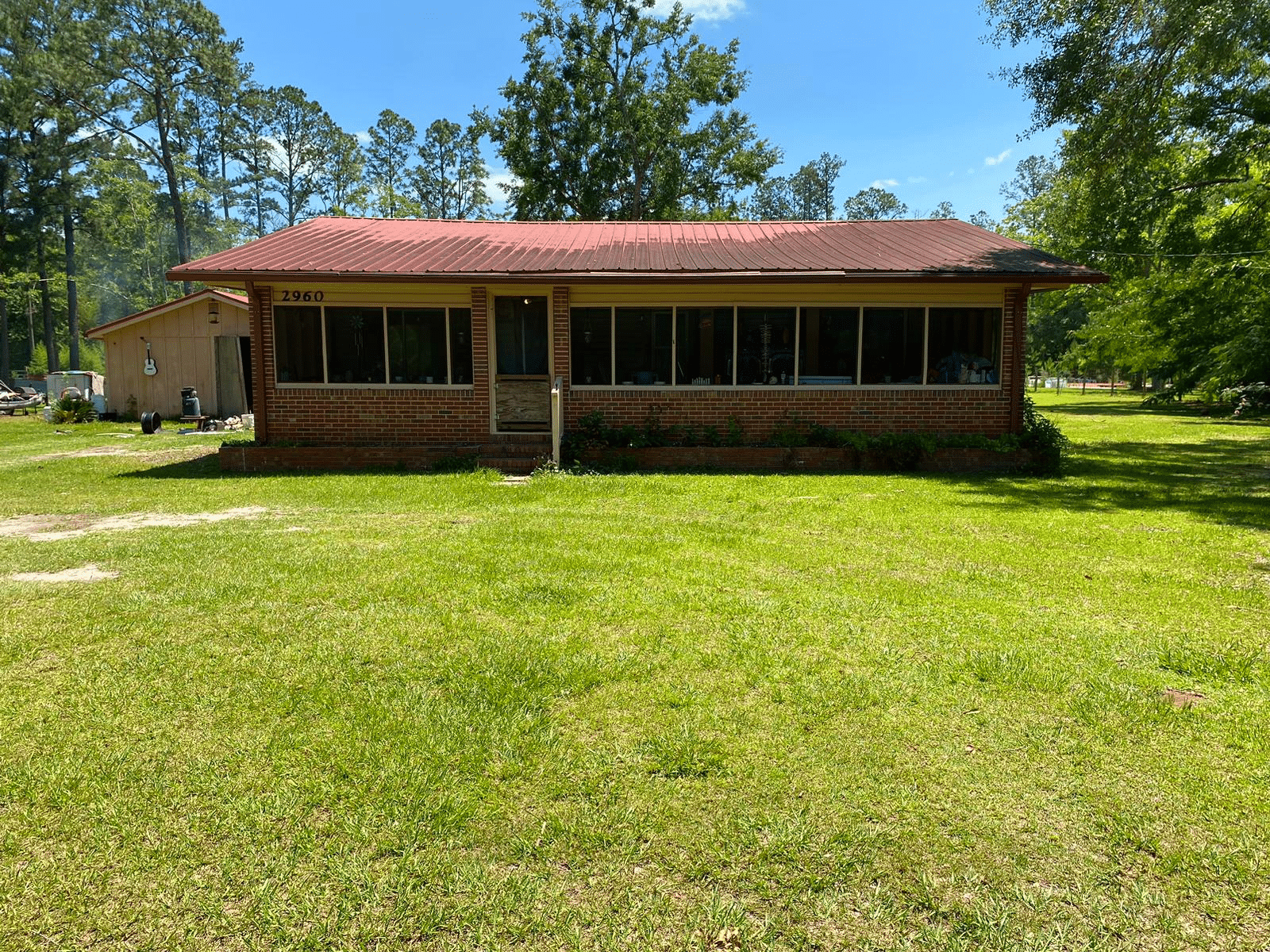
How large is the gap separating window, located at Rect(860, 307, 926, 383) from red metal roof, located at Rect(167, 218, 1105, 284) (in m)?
0.80

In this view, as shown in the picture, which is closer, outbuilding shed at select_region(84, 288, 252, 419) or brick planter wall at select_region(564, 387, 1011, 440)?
brick planter wall at select_region(564, 387, 1011, 440)

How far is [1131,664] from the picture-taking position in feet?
13.2

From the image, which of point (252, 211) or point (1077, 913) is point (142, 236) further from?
point (1077, 913)

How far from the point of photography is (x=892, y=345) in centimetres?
1257

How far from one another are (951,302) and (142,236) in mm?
69355

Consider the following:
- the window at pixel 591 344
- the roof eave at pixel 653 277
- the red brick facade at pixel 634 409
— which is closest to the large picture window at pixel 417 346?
the red brick facade at pixel 634 409

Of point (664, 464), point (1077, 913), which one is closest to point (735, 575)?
point (1077, 913)

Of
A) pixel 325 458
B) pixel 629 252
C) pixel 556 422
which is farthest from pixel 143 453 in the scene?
pixel 629 252

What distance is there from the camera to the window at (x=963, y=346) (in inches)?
492

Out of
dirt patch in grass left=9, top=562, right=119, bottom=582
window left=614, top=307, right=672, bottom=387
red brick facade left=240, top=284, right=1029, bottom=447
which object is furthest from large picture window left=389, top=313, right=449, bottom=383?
dirt patch in grass left=9, top=562, right=119, bottom=582

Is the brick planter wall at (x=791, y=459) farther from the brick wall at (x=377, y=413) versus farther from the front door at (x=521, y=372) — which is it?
the brick wall at (x=377, y=413)

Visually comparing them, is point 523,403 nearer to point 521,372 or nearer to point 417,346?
point 521,372

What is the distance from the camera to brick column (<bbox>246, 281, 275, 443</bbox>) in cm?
1211

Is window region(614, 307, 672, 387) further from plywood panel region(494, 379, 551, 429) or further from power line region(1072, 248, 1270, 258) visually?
power line region(1072, 248, 1270, 258)
